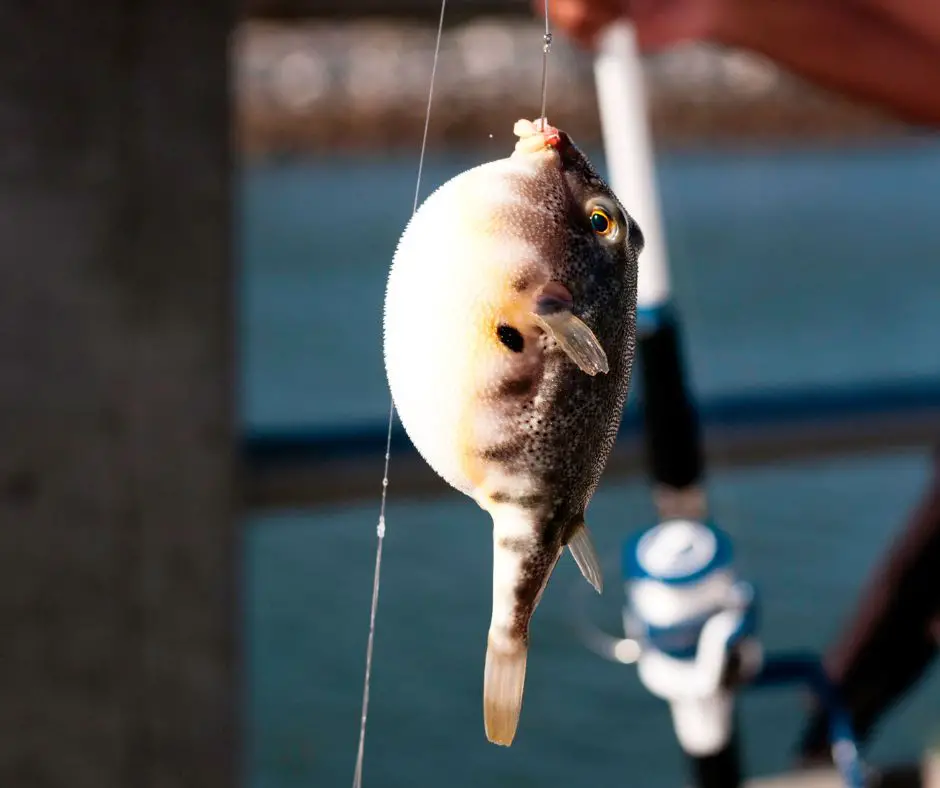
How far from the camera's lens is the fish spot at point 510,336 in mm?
782

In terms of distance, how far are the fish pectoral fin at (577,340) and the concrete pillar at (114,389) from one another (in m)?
1.18

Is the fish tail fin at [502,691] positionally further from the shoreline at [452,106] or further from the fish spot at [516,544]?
the shoreline at [452,106]

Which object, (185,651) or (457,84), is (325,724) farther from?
(457,84)

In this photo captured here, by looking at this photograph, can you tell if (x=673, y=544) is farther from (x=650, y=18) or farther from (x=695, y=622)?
(x=650, y=18)

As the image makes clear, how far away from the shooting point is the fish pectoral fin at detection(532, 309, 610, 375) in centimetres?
74

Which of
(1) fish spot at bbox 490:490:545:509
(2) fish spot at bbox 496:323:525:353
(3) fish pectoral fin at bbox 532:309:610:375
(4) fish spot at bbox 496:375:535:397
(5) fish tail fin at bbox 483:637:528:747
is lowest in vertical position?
(5) fish tail fin at bbox 483:637:528:747

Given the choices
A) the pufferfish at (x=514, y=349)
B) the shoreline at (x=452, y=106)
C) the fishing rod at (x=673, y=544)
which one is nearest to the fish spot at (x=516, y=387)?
the pufferfish at (x=514, y=349)

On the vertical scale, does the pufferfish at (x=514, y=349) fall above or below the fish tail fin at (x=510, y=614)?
above

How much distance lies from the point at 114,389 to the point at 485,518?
581 cm

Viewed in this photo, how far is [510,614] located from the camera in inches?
31.1

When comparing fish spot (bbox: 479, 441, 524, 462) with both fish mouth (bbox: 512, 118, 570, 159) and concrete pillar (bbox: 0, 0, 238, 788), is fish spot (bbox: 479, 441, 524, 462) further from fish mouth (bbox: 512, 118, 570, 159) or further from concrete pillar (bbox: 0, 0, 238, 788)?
concrete pillar (bbox: 0, 0, 238, 788)

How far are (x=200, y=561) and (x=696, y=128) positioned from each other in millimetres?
34654

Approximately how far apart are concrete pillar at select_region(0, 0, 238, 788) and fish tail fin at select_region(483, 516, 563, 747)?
1127 millimetres

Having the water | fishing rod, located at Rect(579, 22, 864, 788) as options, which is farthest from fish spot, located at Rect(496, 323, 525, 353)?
the water
